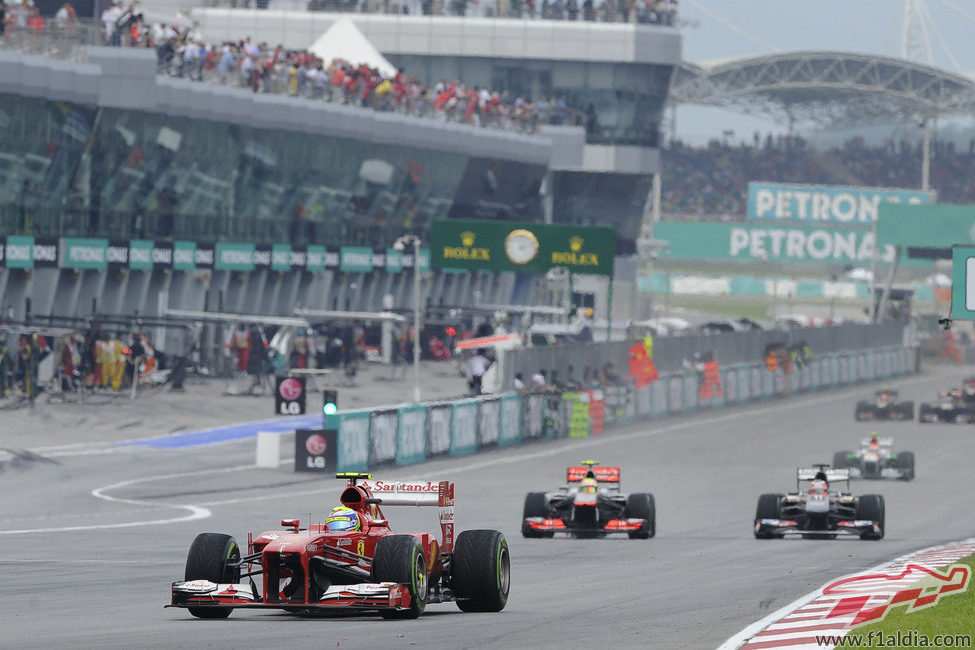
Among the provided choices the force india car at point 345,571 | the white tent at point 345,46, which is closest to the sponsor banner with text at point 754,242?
the white tent at point 345,46

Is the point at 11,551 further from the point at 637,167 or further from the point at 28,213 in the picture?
the point at 637,167

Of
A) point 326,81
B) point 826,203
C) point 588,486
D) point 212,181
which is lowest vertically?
point 588,486

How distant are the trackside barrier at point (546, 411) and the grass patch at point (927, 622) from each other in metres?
21.1

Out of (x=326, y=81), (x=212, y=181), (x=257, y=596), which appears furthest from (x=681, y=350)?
(x=257, y=596)

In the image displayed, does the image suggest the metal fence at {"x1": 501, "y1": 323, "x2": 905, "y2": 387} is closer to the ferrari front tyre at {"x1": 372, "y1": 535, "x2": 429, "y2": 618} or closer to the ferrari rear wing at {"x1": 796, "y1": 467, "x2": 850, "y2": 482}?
the ferrari rear wing at {"x1": 796, "y1": 467, "x2": 850, "y2": 482}

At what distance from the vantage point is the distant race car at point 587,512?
25609mm

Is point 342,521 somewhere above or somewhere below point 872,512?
above

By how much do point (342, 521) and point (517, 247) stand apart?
1547 inches

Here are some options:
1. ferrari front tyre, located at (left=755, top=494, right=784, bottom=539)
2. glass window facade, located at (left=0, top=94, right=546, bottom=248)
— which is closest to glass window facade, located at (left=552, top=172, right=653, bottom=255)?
glass window facade, located at (left=0, top=94, right=546, bottom=248)

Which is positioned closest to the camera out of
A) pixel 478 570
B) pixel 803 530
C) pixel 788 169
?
pixel 478 570

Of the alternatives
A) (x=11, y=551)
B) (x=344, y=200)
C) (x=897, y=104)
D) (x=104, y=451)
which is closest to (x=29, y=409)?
(x=104, y=451)

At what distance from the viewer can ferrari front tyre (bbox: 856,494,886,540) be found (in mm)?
25781

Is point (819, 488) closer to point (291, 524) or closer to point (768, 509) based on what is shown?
point (768, 509)

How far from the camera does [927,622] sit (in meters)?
13.6
